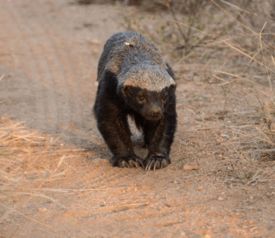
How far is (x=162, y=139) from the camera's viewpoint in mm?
6340

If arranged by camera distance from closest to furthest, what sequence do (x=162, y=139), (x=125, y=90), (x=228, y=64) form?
(x=125, y=90), (x=162, y=139), (x=228, y=64)

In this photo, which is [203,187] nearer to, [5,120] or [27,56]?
[5,120]

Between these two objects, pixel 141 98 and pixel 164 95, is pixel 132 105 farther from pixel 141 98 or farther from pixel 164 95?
pixel 164 95

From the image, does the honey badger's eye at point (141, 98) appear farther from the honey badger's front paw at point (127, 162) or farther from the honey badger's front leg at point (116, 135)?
the honey badger's front paw at point (127, 162)

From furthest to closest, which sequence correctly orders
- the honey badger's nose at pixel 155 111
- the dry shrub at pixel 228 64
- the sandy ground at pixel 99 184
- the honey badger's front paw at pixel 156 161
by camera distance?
the dry shrub at pixel 228 64 → the honey badger's front paw at pixel 156 161 → the honey badger's nose at pixel 155 111 → the sandy ground at pixel 99 184

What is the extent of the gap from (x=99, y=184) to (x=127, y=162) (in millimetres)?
486

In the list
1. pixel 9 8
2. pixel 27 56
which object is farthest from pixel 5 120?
pixel 9 8

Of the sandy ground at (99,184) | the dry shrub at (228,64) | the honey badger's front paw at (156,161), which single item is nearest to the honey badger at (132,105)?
the honey badger's front paw at (156,161)

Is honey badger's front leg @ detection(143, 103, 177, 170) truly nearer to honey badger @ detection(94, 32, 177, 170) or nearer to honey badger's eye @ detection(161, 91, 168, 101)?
honey badger @ detection(94, 32, 177, 170)

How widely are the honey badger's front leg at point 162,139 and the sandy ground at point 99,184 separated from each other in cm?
10

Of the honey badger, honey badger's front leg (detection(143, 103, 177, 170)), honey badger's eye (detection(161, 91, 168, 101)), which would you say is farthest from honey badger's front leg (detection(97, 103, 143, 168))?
honey badger's eye (detection(161, 91, 168, 101))

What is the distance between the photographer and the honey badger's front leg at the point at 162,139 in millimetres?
6246

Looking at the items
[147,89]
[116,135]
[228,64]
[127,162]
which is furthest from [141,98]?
[228,64]

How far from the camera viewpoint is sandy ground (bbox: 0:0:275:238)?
4.93 meters
